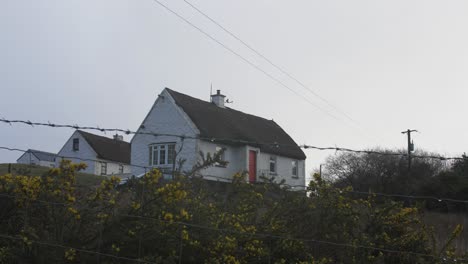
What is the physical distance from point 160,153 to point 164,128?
4.60 ft

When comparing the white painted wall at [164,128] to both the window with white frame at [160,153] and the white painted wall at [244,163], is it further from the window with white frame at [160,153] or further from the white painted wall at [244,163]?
the white painted wall at [244,163]

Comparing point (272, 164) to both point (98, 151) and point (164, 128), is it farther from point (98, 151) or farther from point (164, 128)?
point (98, 151)

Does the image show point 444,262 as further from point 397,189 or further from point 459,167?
point 397,189

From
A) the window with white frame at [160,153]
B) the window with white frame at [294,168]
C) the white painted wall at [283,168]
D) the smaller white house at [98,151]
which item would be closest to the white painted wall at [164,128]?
the window with white frame at [160,153]

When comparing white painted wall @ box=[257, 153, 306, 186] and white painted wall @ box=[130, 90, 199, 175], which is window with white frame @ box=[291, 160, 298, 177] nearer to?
white painted wall @ box=[257, 153, 306, 186]

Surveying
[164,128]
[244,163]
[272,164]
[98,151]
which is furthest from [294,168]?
[98,151]

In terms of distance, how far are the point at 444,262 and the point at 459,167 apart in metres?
19.3

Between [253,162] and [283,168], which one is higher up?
[253,162]

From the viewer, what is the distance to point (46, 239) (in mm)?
5957

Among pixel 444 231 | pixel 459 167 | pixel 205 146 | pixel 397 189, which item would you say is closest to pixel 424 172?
pixel 397 189

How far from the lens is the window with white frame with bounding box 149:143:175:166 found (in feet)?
94.3

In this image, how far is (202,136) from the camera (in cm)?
2694

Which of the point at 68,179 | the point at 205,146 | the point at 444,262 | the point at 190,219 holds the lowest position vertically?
the point at 444,262

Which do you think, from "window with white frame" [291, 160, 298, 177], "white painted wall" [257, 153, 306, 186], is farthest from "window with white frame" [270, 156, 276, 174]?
"window with white frame" [291, 160, 298, 177]
